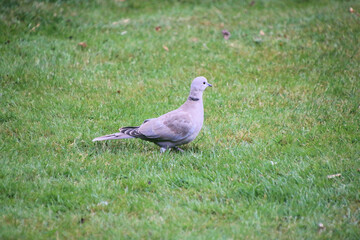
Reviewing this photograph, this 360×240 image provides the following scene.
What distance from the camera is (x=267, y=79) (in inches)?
292

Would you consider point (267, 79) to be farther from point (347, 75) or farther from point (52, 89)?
point (52, 89)

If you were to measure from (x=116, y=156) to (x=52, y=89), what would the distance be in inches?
95.8

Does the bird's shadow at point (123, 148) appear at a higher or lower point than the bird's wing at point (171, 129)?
lower

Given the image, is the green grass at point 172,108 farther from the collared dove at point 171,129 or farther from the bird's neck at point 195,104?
the bird's neck at point 195,104

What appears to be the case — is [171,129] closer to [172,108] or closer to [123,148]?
[123,148]

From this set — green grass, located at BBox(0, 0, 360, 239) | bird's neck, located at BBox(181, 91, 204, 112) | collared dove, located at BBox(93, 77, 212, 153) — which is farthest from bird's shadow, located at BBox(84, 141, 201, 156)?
bird's neck, located at BBox(181, 91, 204, 112)

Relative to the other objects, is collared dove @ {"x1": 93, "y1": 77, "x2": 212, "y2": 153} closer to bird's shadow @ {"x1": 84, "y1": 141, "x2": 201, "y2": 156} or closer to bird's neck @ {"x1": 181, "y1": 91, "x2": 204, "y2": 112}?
bird's neck @ {"x1": 181, "y1": 91, "x2": 204, "y2": 112}

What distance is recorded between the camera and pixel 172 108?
6352 millimetres

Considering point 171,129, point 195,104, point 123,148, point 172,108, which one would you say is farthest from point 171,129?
point 172,108

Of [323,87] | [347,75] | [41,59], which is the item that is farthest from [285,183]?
[41,59]

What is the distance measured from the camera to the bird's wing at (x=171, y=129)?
4863 millimetres

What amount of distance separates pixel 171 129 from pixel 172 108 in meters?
1.51

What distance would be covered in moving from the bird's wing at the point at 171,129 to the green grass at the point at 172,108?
0.87 ft

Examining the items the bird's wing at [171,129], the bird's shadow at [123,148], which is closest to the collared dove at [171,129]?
the bird's wing at [171,129]
